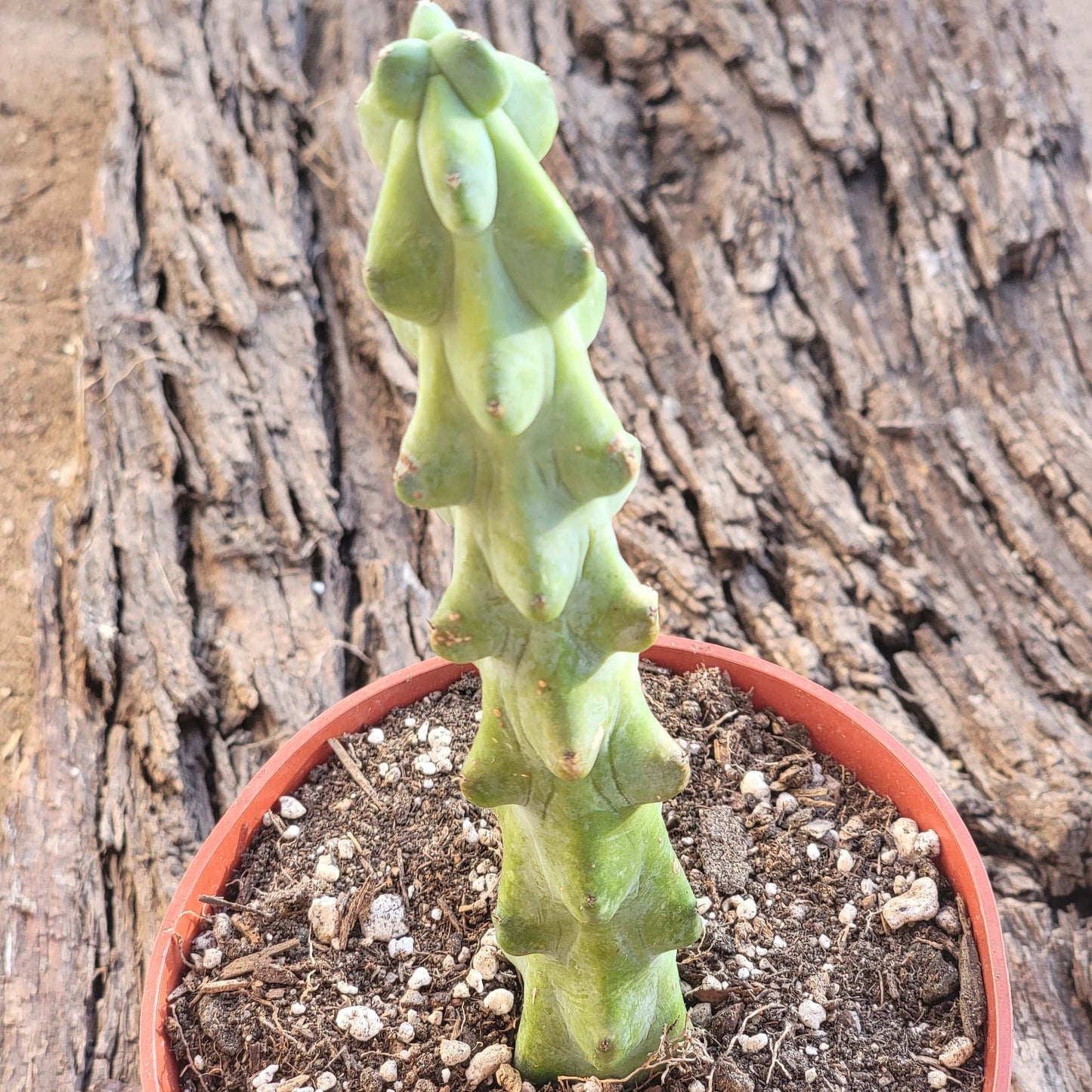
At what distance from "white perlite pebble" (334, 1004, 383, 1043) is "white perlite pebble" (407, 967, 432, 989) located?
1.9 inches

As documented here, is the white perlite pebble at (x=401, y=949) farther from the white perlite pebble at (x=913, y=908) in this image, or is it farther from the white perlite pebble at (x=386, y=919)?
the white perlite pebble at (x=913, y=908)

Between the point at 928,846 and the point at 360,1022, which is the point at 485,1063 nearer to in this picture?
the point at 360,1022

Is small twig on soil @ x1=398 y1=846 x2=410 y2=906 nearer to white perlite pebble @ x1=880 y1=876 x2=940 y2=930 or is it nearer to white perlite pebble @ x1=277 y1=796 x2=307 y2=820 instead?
white perlite pebble @ x1=277 y1=796 x2=307 y2=820

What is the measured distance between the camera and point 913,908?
1.10m

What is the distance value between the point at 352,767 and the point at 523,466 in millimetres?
729

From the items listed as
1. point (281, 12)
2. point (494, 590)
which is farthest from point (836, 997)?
point (281, 12)

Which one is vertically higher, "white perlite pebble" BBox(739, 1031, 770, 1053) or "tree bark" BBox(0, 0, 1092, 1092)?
"tree bark" BBox(0, 0, 1092, 1092)

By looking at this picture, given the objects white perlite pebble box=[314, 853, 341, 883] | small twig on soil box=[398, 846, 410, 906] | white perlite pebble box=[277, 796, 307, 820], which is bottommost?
small twig on soil box=[398, 846, 410, 906]

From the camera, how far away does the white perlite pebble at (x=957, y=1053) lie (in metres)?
1.01

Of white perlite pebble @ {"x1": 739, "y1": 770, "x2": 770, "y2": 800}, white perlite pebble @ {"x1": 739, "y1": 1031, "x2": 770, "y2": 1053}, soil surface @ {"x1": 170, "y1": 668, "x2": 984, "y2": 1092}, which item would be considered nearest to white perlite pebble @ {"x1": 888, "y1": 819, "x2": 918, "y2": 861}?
soil surface @ {"x1": 170, "y1": 668, "x2": 984, "y2": 1092}

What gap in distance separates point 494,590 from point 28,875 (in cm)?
108

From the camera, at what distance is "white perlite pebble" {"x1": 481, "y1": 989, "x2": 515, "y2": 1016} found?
108 cm

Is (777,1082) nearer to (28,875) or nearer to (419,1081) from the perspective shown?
(419,1081)

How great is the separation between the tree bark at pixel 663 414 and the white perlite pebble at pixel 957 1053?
355mm
